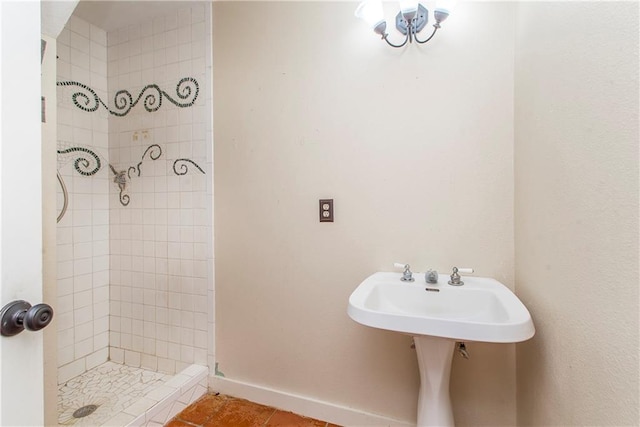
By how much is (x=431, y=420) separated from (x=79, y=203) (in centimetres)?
233

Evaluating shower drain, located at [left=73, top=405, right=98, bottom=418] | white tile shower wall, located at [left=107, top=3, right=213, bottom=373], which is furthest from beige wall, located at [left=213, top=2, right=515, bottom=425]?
shower drain, located at [left=73, top=405, right=98, bottom=418]

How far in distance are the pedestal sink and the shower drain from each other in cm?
Answer: 161

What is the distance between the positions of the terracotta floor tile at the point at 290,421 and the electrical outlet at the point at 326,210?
102cm

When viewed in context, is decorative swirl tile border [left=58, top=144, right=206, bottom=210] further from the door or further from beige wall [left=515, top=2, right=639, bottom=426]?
beige wall [left=515, top=2, right=639, bottom=426]

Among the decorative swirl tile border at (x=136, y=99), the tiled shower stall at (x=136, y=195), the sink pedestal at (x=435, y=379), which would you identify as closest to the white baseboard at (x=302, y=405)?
the tiled shower stall at (x=136, y=195)

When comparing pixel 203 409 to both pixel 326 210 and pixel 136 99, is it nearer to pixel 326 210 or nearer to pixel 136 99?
pixel 326 210

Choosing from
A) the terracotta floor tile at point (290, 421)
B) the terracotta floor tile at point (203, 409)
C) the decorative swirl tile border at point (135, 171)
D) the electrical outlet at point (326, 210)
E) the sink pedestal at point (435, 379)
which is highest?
the decorative swirl tile border at point (135, 171)

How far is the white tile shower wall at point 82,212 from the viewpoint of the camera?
1.84 meters

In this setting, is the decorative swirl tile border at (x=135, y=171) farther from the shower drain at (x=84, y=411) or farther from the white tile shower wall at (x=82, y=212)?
the shower drain at (x=84, y=411)

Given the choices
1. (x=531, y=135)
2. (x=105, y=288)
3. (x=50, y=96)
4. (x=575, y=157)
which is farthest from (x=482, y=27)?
(x=105, y=288)

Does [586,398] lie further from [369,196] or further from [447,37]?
[447,37]

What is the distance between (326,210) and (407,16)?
920 millimetres

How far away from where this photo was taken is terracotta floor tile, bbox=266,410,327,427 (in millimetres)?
1446

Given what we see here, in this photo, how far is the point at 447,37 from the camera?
1.29 metres
